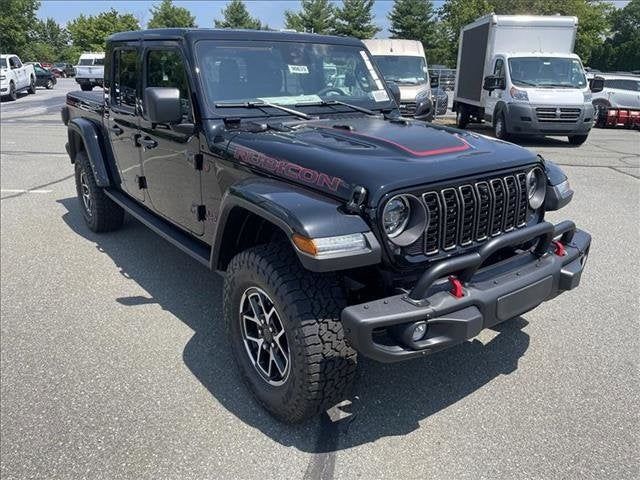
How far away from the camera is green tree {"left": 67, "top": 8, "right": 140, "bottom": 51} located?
58.1 meters

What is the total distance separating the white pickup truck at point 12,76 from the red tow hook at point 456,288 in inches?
1028

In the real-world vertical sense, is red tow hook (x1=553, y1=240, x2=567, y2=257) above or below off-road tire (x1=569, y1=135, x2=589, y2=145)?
above

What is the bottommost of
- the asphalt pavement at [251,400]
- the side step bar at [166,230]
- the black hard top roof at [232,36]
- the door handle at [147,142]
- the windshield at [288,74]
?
the asphalt pavement at [251,400]

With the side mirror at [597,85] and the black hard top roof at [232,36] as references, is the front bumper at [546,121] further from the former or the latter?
the black hard top roof at [232,36]

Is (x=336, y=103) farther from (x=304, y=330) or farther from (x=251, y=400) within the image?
(x=251, y=400)

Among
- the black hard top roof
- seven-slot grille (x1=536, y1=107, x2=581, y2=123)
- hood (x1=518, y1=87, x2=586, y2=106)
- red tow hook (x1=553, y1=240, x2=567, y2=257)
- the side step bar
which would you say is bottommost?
the side step bar

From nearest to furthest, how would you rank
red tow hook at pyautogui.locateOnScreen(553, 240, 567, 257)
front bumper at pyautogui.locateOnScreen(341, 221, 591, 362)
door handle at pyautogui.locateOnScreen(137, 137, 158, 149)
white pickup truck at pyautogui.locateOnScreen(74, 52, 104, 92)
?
front bumper at pyautogui.locateOnScreen(341, 221, 591, 362), red tow hook at pyautogui.locateOnScreen(553, 240, 567, 257), door handle at pyautogui.locateOnScreen(137, 137, 158, 149), white pickup truck at pyautogui.locateOnScreen(74, 52, 104, 92)

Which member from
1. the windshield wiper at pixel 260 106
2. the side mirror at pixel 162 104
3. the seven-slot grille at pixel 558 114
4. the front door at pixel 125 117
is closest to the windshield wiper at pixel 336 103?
the windshield wiper at pixel 260 106

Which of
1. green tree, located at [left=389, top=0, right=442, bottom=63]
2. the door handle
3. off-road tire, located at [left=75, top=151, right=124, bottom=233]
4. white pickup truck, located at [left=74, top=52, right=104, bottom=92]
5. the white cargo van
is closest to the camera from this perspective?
the door handle

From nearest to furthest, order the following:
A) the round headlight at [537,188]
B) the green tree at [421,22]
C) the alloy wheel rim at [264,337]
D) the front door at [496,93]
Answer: the alloy wheel rim at [264,337]
the round headlight at [537,188]
the front door at [496,93]
the green tree at [421,22]

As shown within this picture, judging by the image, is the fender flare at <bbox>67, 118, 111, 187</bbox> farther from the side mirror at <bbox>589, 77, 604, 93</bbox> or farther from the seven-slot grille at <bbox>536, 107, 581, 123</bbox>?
the side mirror at <bbox>589, 77, 604, 93</bbox>

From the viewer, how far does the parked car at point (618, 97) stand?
16.5m

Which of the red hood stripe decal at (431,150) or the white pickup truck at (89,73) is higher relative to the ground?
the red hood stripe decal at (431,150)

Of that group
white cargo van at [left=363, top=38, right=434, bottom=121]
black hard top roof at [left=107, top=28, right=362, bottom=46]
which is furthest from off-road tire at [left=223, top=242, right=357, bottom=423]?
white cargo van at [left=363, top=38, right=434, bottom=121]
